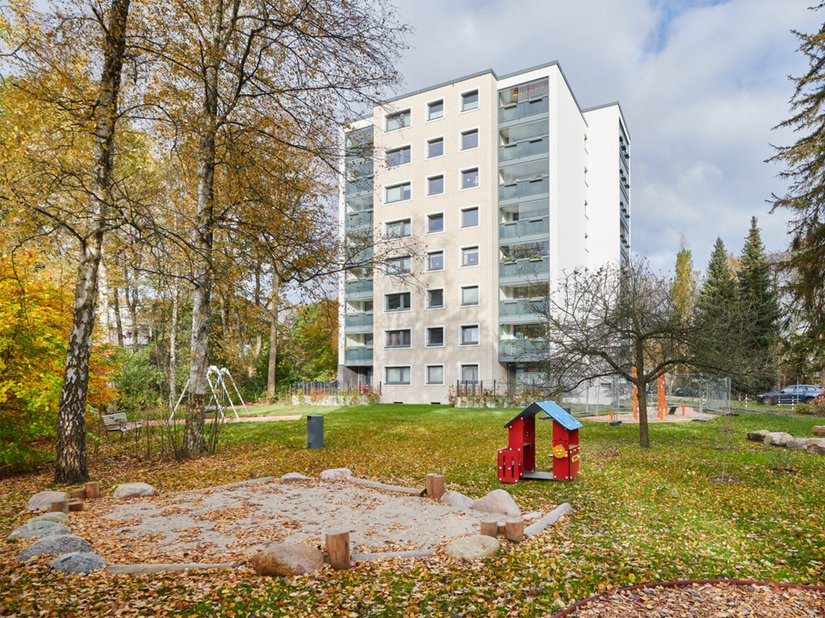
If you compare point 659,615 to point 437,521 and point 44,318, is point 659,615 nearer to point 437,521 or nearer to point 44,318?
point 437,521

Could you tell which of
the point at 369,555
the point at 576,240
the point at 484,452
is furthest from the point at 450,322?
the point at 369,555

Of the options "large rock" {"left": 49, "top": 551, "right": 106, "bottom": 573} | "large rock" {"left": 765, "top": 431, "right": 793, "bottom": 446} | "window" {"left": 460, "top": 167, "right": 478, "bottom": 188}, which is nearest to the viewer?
"large rock" {"left": 49, "top": 551, "right": 106, "bottom": 573}

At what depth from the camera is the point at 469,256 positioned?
35.7m

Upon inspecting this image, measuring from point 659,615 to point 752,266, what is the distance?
1707 inches

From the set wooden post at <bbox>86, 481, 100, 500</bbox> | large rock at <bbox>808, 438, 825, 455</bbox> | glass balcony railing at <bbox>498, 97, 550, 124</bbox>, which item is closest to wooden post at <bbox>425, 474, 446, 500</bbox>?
wooden post at <bbox>86, 481, 100, 500</bbox>

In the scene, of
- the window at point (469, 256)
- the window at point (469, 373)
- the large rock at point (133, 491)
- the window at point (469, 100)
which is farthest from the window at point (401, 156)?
the large rock at point (133, 491)

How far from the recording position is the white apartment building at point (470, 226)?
34.3 metres

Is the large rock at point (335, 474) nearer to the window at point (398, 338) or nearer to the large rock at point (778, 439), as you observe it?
the large rock at point (778, 439)

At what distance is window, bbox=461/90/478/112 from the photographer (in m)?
36.1

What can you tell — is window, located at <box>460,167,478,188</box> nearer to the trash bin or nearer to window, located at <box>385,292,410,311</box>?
window, located at <box>385,292,410,311</box>

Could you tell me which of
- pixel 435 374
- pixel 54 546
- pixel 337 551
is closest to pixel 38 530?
pixel 54 546

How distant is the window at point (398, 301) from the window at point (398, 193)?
249 inches

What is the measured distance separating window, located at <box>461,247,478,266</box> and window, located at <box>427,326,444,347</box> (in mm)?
4353

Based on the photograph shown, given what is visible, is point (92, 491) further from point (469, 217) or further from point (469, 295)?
point (469, 217)
